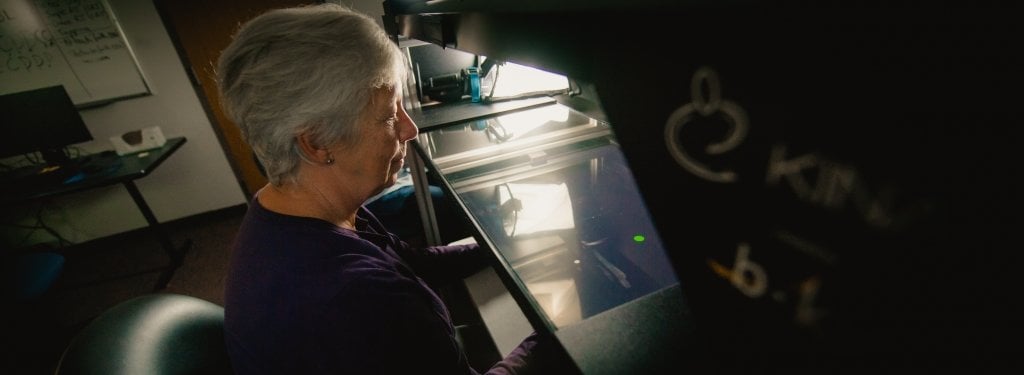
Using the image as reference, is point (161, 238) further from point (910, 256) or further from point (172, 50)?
point (910, 256)

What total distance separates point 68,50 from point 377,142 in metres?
3.30

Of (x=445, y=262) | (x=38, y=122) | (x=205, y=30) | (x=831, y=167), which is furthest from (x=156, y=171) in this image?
(x=831, y=167)

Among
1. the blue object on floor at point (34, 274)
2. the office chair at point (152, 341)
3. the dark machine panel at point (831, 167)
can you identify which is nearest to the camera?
the dark machine panel at point (831, 167)

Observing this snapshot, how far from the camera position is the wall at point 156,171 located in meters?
2.76

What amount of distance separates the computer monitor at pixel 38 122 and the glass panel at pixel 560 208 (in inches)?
100

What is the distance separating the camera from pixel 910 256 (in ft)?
0.56

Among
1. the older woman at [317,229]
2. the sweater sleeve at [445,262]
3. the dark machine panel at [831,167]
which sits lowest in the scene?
the sweater sleeve at [445,262]

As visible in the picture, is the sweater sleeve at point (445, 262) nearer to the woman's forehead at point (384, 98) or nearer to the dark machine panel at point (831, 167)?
the woman's forehead at point (384, 98)

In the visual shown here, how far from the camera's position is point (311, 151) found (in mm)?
787

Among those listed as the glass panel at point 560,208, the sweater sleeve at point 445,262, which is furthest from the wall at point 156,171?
the sweater sleeve at point 445,262

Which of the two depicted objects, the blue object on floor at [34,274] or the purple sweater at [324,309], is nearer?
the purple sweater at [324,309]

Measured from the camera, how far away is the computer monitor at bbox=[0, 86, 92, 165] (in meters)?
2.28

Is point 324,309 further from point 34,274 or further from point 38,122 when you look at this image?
point 38,122

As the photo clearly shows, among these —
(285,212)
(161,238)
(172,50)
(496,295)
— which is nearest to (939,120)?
(285,212)
